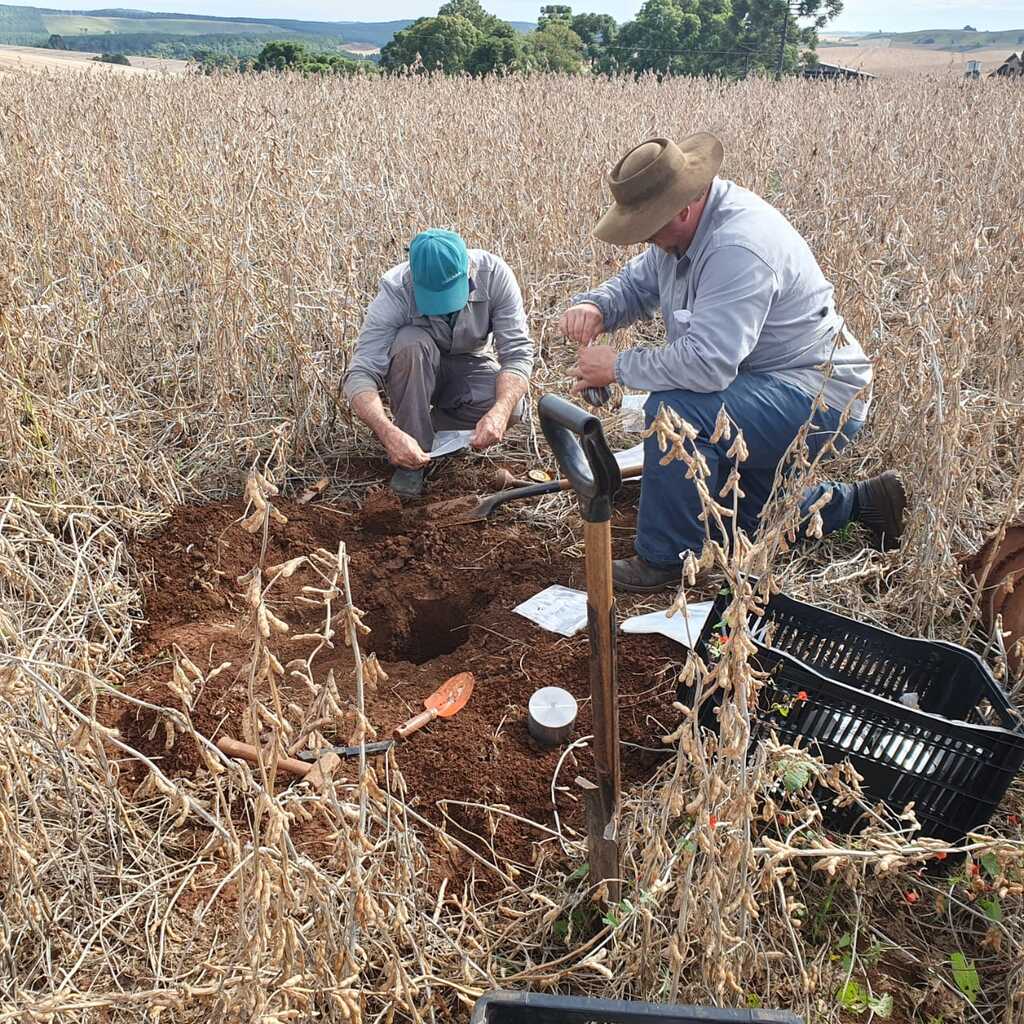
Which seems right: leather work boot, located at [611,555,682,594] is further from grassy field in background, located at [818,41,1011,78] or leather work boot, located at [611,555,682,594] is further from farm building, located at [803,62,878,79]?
farm building, located at [803,62,878,79]

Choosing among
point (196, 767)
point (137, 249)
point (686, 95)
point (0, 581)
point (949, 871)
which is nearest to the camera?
point (949, 871)

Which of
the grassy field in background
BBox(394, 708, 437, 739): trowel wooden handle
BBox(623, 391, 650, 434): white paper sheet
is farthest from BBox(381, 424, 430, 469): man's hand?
the grassy field in background

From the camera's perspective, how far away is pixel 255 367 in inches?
135

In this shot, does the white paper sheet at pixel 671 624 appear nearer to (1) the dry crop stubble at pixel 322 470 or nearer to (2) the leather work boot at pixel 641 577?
(2) the leather work boot at pixel 641 577

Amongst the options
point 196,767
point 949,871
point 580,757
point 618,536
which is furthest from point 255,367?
point 949,871

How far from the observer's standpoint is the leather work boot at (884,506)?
2.62m

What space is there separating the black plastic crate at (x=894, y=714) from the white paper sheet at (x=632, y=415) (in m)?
1.52

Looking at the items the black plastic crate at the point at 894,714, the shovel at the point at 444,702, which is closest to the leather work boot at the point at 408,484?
the shovel at the point at 444,702

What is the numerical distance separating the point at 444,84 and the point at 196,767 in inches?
341

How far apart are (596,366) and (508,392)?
51 centimetres

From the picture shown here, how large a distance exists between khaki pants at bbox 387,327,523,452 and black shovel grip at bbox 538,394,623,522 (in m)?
1.88

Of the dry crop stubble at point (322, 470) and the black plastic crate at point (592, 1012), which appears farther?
the dry crop stubble at point (322, 470)

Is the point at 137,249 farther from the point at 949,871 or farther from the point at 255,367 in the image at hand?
the point at 949,871

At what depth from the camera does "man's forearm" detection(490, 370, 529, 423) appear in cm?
306
